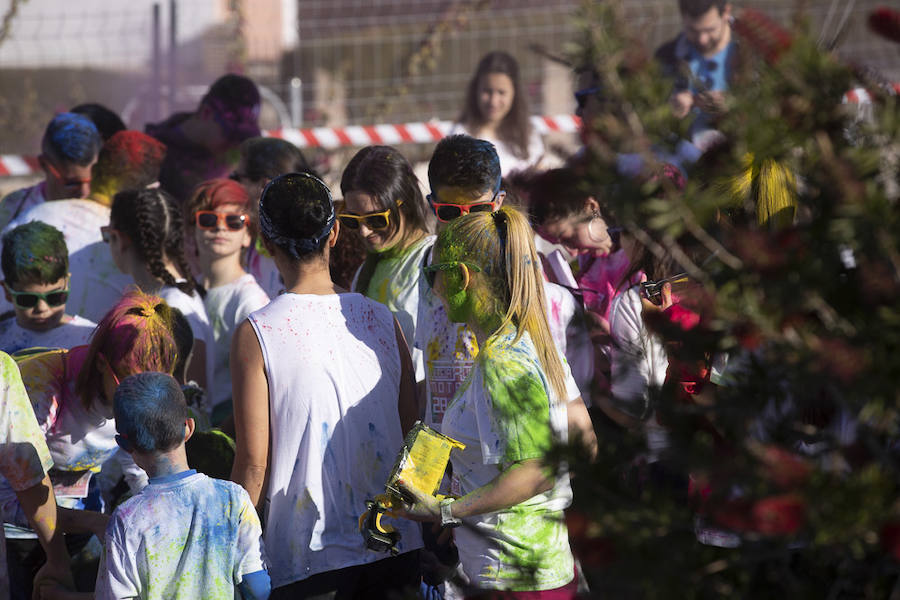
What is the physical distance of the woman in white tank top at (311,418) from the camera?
9.41 ft

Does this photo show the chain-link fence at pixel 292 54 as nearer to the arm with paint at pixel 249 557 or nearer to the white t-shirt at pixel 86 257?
the white t-shirt at pixel 86 257

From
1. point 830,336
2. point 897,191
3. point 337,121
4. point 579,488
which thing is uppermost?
point 897,191

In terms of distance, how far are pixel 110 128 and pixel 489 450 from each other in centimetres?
405

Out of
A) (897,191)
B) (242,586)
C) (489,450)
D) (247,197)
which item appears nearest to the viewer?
(897,191)

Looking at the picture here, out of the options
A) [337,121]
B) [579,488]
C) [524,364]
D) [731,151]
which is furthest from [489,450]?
[337,121]

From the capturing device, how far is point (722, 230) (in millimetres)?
1547

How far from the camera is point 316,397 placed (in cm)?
290

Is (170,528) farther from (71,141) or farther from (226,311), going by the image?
(71,141)

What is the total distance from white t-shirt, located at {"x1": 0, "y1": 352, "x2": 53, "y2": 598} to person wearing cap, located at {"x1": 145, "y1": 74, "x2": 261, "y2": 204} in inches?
120

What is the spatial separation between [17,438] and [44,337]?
2.75 ft

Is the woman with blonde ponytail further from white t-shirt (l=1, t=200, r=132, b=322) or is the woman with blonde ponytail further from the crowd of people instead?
white t-shirt (l=1, t=200, r=132, b=322)

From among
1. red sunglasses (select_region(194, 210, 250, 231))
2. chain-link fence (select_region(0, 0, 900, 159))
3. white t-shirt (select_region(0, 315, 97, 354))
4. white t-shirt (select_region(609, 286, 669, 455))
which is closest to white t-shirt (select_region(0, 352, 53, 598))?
white t-shirt (select_region(0, 315, 97, 354))

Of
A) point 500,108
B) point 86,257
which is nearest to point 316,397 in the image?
point 86,257

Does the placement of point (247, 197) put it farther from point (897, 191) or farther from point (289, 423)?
point (897, 191)
